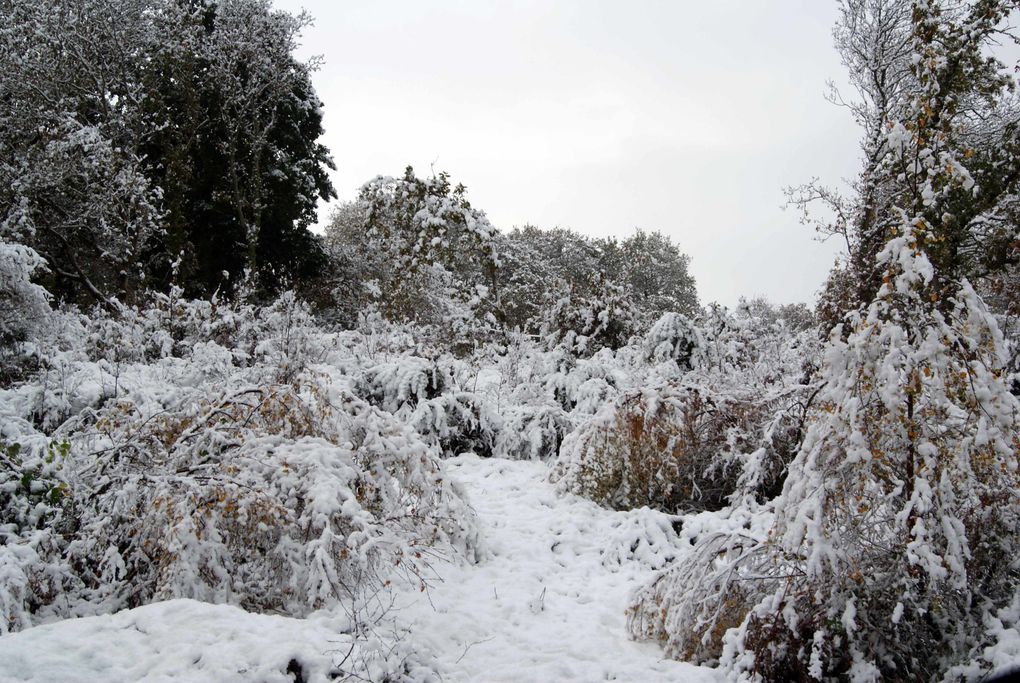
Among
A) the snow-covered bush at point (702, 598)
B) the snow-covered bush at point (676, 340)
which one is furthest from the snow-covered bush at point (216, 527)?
the snow-covered bush at point (676, 340)

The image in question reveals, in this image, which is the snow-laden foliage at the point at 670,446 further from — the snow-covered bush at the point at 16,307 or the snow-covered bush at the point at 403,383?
the snow-covered bush at the point at 16,307

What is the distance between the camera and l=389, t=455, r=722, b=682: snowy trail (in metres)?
3.11

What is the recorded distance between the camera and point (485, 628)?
358 centimetres

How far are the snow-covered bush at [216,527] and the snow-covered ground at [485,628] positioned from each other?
1.00 feet

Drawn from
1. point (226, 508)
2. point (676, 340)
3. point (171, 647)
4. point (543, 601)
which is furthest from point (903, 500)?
point (676, 340)

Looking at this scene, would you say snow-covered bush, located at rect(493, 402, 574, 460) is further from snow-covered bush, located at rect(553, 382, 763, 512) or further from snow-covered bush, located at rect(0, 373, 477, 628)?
snow-covered bush, located at rect(0, 373, 477, 628)

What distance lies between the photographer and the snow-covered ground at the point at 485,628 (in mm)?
2400

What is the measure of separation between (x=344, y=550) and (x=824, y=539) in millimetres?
2202

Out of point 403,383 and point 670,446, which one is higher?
point 403,383

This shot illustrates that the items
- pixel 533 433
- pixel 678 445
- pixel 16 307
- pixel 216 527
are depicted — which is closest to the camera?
pixel 216 527

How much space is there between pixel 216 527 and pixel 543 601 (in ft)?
6.42

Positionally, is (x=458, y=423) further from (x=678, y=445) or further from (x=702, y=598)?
(x=702, y=598)

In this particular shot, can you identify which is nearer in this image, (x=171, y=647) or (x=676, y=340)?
(x=171, y=647)

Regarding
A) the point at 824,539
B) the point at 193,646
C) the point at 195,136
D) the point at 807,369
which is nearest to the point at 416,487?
the point at 193,646
